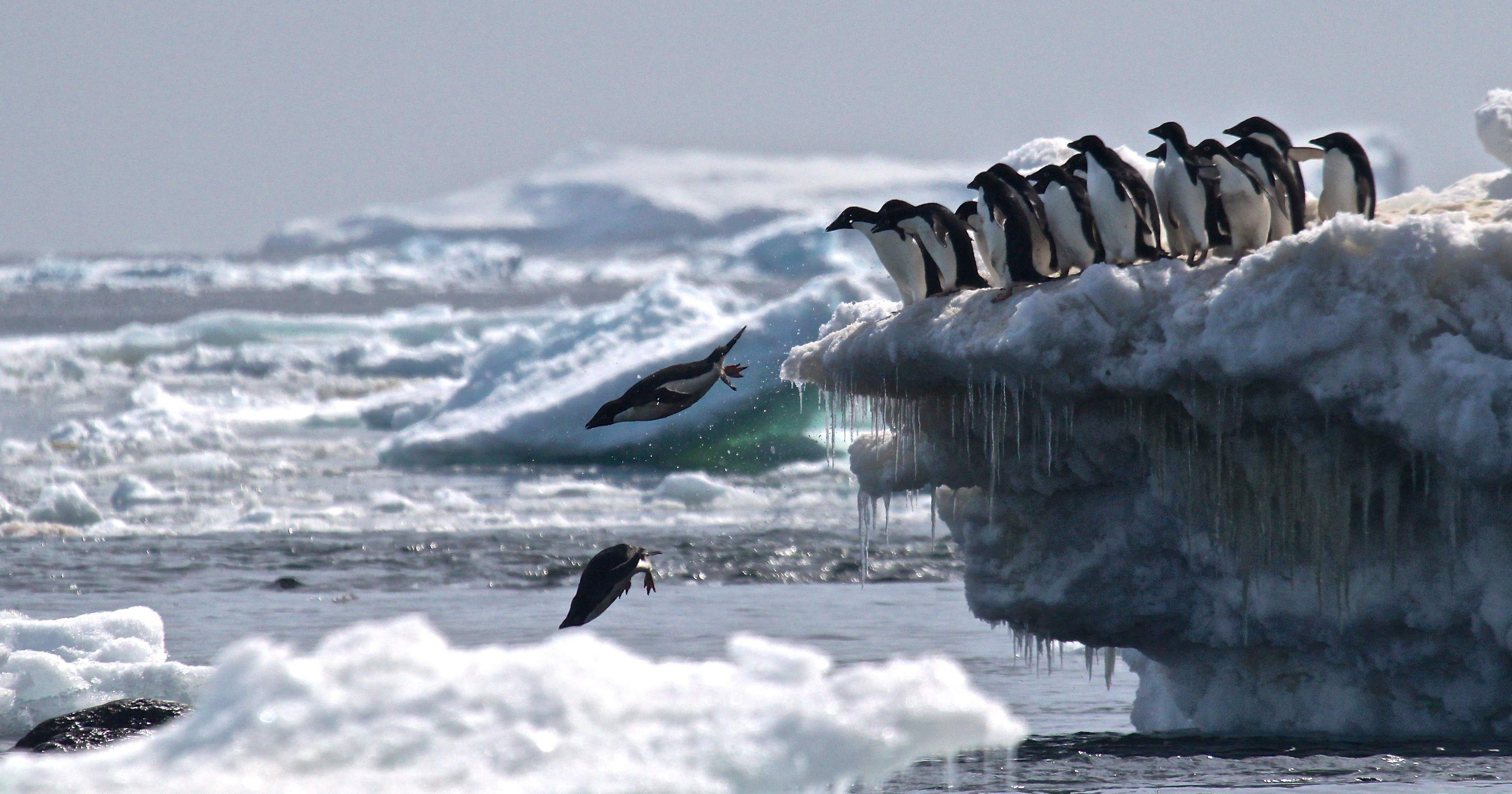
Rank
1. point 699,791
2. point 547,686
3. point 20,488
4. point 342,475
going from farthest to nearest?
point 342,475, point 20,488, point 547,686, point 699,791

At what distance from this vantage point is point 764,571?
1323 cm

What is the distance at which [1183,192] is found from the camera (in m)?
7.82

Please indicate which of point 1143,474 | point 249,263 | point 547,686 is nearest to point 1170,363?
point 1143,474

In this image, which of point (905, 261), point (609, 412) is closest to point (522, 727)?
point (609, 412)

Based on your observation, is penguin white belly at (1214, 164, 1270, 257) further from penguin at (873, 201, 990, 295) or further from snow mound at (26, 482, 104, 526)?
snow mound at (26, 482, 104, 526)

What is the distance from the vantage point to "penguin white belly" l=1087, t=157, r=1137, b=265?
7836 millimetres

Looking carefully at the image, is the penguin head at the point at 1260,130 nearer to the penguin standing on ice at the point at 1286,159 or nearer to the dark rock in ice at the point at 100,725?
the penguin standing on ice at the point at 1286,159

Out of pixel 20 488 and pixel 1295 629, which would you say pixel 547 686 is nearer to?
pixel 1295 629

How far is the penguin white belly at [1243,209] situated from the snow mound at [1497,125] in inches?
63.9

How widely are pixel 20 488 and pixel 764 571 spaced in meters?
9.20

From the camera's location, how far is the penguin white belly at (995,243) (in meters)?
8.12

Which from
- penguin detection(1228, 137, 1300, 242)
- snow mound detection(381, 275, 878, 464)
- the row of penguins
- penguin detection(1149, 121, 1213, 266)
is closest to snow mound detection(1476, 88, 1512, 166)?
the row of penguins

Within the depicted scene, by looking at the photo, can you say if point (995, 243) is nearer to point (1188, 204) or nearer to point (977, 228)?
point (977, 228)

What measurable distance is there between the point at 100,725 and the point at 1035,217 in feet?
14.9
